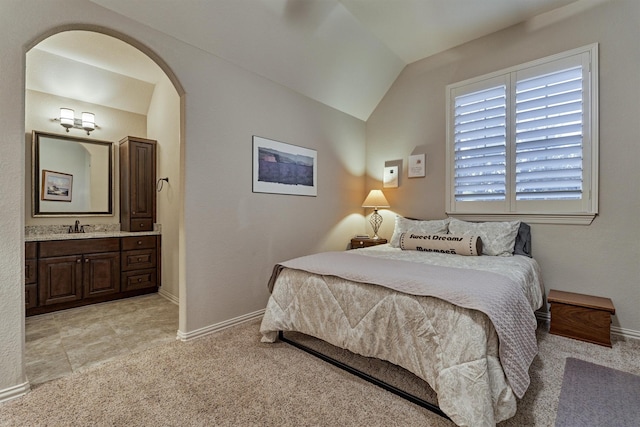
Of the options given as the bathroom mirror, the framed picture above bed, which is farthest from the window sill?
the bathroom mirror

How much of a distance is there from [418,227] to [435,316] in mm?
1929

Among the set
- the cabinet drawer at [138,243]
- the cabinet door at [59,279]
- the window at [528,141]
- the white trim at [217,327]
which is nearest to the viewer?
the white trim at [217,327]

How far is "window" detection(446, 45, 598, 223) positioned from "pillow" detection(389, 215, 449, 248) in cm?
34

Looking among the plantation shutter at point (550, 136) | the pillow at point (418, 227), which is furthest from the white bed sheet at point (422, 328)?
the plantation shutter at point (550, 136)

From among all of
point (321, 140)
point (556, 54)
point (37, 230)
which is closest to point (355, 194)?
point (321, 140)

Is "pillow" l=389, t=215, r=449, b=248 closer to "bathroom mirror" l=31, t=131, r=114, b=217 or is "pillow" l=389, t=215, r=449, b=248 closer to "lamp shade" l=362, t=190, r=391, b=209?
"lamp shade" l=362, t=190, r=391, b=209

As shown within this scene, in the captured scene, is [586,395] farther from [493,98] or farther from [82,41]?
[82,41]

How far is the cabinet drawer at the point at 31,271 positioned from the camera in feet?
9.60

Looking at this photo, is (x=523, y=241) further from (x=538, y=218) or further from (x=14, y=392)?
(x=14, y=392)

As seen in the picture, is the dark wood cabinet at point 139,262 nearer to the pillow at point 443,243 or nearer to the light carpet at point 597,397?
the pillow at point 443,243

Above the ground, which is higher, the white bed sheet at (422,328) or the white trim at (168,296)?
the white bed sheet at (422,328)

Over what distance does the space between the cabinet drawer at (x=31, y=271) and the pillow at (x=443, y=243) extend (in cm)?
378

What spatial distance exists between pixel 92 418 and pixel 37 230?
9.42ft

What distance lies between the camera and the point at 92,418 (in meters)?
1.51
